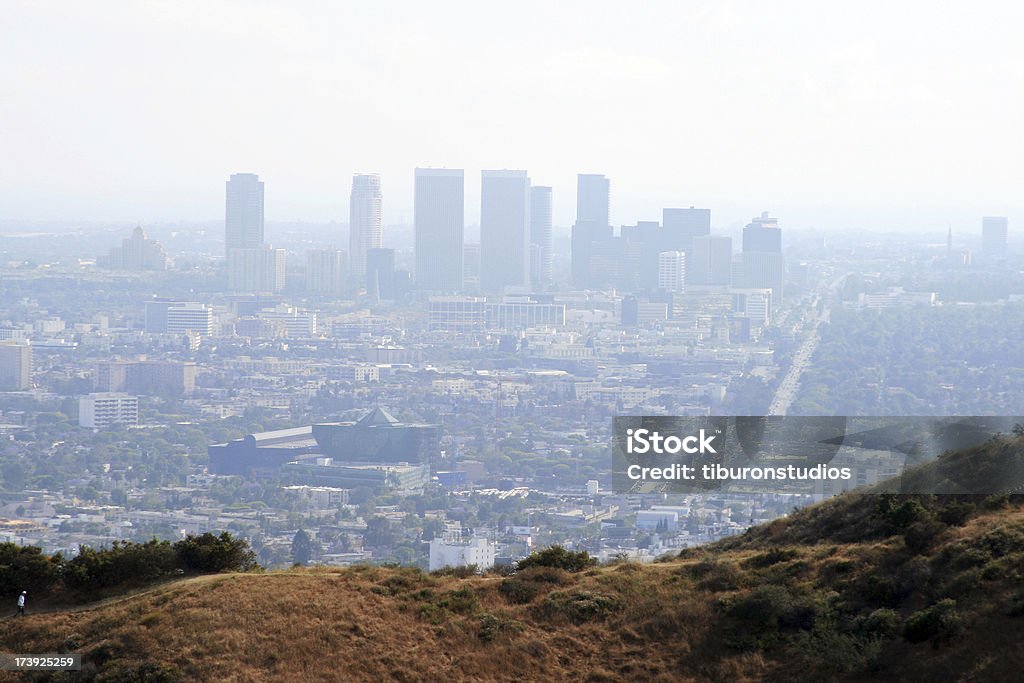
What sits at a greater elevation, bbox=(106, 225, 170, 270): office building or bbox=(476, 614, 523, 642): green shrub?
bbox=(106, 225, 170, 270): office building

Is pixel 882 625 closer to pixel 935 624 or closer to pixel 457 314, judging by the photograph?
pixel 935 624

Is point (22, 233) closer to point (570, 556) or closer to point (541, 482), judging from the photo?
point (541, 482)

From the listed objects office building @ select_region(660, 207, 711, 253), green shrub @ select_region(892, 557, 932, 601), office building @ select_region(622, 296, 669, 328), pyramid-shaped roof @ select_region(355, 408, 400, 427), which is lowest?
pyramid-shaped roof @ select_region(355, 408, 400, 427)

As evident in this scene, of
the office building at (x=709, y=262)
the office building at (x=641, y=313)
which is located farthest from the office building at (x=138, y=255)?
the office building at (x=709, y=262)

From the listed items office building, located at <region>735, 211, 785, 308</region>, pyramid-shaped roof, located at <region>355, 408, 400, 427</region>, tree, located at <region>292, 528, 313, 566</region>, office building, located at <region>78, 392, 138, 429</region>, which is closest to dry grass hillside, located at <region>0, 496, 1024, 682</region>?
tree, located at <region>292, 528, 313, 566</region>

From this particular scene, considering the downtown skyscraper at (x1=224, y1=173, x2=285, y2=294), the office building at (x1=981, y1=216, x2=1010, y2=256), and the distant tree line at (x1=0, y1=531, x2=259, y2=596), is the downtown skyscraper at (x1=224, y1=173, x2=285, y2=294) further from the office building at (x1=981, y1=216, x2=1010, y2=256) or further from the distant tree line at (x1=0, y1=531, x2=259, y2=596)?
the distant tree line at (x1=0, y1=531, x2=259, y2=596)

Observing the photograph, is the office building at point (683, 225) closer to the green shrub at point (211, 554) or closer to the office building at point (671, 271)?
the office building at point (671, 271)
